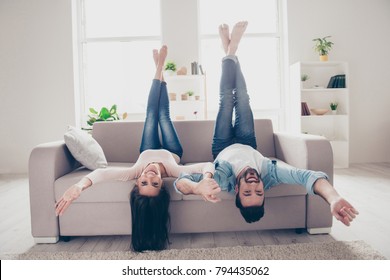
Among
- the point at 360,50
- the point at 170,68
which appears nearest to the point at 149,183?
the point at 170,68

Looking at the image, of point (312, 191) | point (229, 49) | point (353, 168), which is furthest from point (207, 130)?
point (353, 168)

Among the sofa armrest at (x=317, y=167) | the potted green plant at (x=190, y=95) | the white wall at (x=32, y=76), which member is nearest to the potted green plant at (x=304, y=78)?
the potted green plant at (x=190, y=95)

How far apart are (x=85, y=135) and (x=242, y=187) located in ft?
4.31

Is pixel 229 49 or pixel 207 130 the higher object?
pixel 229 49

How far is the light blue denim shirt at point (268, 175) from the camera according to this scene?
1712 millimetres

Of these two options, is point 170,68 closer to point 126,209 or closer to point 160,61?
point 160,61

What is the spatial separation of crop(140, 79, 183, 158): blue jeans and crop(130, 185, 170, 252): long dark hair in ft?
2.48

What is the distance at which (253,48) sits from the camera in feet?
17.5

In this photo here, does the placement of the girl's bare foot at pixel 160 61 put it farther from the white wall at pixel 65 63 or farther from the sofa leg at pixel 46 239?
the white wall at pixel 65 63

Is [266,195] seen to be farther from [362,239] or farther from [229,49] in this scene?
[229,49]

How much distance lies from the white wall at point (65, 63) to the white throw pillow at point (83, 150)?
9.47 ft

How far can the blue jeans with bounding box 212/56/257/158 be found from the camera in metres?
2.43

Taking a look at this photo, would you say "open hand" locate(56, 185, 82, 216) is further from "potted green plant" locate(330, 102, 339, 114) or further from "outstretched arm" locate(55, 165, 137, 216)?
"potted green plant" locate(330, 102, 339, 114)
